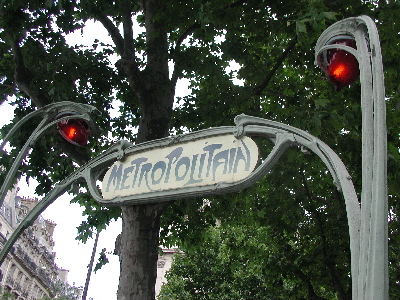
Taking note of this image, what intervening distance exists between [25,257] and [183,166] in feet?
171

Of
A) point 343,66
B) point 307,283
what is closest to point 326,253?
point 307,283

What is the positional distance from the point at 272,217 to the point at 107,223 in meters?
4.08

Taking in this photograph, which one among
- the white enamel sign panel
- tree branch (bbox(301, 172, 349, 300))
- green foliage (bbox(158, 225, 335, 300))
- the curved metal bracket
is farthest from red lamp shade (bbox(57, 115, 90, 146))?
green foliage (bbox(158, 225, 335, 300))

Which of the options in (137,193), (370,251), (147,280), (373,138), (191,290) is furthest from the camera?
(191,290)

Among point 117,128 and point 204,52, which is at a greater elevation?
point 204,52

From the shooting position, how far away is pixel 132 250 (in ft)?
21.1

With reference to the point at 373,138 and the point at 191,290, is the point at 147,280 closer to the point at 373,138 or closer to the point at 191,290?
the point at 373,138

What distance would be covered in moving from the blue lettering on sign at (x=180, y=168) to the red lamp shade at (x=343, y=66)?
71 centimetres

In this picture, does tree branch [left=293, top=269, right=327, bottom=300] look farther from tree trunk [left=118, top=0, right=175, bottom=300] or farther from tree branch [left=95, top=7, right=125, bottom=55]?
tree branch [left=95, top=7, right=125, bottom=55]

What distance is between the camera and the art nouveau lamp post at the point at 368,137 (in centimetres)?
217

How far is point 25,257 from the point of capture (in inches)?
1994

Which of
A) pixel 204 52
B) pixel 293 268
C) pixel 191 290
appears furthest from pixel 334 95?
pixel 191 290

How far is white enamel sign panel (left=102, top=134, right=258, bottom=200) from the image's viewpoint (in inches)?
118

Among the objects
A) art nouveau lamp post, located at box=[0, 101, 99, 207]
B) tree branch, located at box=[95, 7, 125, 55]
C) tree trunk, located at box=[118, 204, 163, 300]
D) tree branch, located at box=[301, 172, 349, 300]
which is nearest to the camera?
art nouveau lamp post, located at box=[0, 101, 99, 207]
